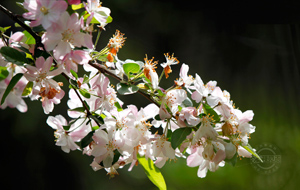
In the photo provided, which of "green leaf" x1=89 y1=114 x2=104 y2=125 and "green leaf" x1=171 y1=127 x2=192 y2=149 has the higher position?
"green leaf" x1=171 y1=127 x2=192 y2=149

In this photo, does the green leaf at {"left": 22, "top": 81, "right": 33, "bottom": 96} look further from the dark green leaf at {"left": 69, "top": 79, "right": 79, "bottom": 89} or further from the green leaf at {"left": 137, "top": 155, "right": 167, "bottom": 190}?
the green leaf at {"left": 137, "top": 155, "right": 167, "bottom": 190}

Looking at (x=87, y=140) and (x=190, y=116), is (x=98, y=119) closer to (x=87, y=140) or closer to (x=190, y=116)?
(x=87, y=140)

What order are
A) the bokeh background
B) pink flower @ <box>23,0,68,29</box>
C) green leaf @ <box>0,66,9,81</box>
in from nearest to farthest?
pink flower @ <box>23,0,68,29</box>, green leaf @ <box>0,66,9,81</box>, the bokeh background

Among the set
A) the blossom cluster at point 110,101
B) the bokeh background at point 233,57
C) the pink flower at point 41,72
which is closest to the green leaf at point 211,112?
the blossom cluster at point 110,101

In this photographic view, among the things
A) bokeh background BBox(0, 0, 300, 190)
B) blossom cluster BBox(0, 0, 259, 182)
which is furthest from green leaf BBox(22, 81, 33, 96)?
bokeh background BBox(0, 0, 300, 190)

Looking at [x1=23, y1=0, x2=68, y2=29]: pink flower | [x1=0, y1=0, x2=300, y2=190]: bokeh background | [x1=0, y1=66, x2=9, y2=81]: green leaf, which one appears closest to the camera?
[x1=23, y1=0, x2=68, y2=29]: pink flower

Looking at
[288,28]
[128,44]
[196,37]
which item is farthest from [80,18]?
[288,28]

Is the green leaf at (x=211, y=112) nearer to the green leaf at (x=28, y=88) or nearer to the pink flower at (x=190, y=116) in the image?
the pink flower at (x=190, y=116)
